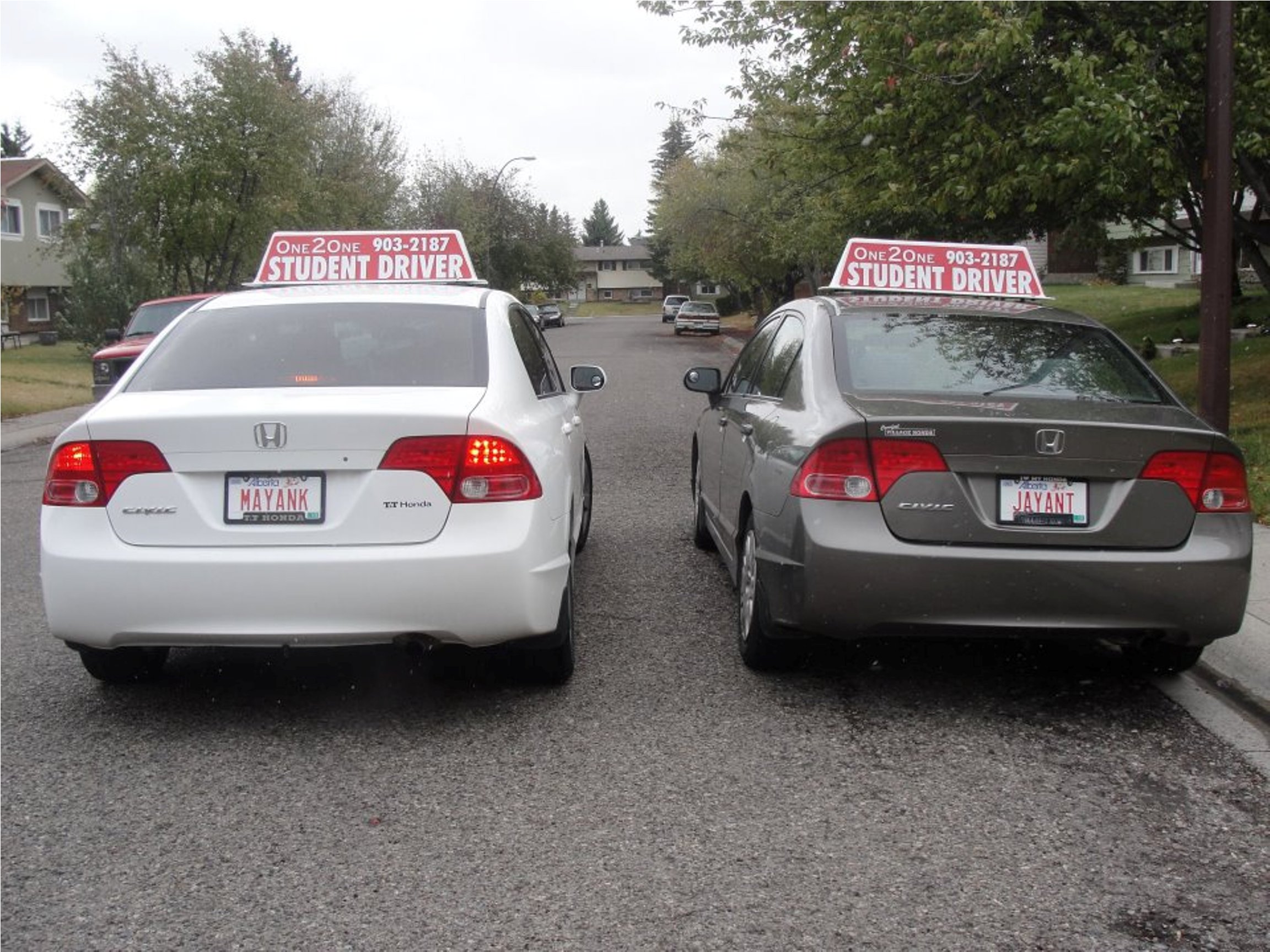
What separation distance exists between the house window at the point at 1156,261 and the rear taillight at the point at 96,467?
47.4 metres

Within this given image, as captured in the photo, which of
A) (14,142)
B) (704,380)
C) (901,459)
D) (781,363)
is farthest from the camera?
(14,142)

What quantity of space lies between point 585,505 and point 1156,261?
47911 mm

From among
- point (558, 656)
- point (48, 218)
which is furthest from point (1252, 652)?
point (48, 218)

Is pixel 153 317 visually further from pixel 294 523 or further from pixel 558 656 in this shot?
pixel 294 523

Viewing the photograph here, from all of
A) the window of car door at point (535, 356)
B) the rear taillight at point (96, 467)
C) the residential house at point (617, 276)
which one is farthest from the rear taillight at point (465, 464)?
the residential house at point (617, 276)

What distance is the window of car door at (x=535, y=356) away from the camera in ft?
19.2

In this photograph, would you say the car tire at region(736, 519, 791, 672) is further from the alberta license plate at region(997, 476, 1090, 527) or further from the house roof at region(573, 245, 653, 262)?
the house roof at region(573, 245, 653, 262)

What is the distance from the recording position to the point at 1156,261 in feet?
164

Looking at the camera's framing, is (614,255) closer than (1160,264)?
No

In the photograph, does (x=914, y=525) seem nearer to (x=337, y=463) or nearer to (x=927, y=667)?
(x=927, y=667)

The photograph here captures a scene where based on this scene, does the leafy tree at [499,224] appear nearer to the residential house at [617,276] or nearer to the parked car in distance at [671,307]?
the parked car in distance at [671,307]

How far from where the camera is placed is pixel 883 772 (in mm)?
4254

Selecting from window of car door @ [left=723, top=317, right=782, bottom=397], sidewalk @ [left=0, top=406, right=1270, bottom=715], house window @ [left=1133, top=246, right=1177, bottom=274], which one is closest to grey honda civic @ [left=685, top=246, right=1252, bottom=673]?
sidewalk @ [left=0, top=406, right=1270, bottom=715]

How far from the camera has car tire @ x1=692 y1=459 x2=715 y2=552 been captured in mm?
7668
